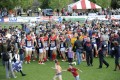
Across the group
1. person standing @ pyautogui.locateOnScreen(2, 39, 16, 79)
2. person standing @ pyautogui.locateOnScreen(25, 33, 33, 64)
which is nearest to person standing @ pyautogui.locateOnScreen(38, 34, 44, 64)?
person standing @ pyautogui.locateOnScreen(25, 33, 33, 64)

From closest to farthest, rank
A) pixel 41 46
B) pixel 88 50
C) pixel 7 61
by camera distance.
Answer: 1. pixel 7 61
2. pixel 88 50
3. pixel 41 46

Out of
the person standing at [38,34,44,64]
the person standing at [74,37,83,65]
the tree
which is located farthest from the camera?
the tree

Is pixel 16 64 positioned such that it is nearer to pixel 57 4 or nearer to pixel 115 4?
pixel 57 4

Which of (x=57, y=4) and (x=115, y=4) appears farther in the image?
(x=115, y=4)

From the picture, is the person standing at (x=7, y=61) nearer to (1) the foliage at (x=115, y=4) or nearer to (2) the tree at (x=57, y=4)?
(2) the tree at (x=57, y=4)

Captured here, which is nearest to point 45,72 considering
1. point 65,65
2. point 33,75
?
point 33,75

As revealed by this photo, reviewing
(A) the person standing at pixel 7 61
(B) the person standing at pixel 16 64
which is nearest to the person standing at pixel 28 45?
(B) the person standing at pixel 16 64

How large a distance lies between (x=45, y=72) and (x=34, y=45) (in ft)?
11.0

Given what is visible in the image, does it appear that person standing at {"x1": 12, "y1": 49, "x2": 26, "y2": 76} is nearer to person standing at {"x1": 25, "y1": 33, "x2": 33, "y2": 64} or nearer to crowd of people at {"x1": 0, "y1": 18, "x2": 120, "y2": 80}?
crowd of people at {"x1": 0, "y1": 18, "x2": 120, "y2": 80}

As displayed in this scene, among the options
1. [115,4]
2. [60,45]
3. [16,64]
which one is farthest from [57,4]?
[16,64]

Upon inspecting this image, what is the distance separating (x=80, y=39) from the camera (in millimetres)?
21422

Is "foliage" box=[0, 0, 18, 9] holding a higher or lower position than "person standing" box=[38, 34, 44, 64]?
higher

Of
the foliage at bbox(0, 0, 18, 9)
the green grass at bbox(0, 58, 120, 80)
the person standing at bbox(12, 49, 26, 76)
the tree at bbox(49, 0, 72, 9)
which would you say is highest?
the foliage at bbox(0, 0, 18, 9)

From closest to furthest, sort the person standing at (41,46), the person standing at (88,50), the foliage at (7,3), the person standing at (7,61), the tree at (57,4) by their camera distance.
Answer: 1. the person standing at (7,61)
2. the person standing at (88,50)
3. the person standing at (41,46)
4. the foliage at (7,3)
5. the tree at (57,4)
